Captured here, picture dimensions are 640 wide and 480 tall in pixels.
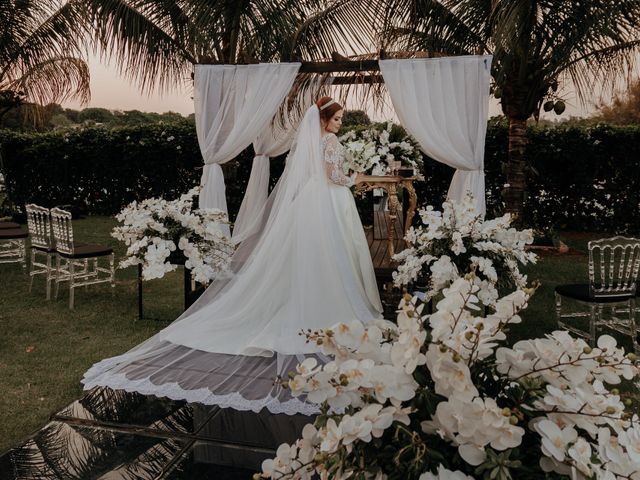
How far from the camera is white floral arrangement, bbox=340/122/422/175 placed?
7.52 metres

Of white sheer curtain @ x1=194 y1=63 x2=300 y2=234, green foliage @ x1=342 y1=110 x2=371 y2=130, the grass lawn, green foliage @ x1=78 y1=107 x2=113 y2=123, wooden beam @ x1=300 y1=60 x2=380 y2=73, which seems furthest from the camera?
green foliage @ x1=78 y1=107 x2=113 y2=123

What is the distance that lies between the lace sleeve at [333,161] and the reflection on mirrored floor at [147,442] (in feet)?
9.21

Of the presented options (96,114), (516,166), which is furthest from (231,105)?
(96,114)

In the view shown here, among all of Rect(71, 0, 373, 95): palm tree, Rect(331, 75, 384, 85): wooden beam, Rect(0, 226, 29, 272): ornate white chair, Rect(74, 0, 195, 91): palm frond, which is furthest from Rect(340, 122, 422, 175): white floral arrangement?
Rect(0, 226, 29, 272): ornate white chair

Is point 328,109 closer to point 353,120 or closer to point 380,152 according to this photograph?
point 380,152

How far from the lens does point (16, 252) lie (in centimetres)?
949

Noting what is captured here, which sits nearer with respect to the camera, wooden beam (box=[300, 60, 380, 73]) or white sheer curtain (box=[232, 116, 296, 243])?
wooden beam (box=[300, 60, 380, 73])

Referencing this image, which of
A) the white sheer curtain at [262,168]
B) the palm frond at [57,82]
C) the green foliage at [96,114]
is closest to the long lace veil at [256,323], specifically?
the white sheer curtain at [262,168]

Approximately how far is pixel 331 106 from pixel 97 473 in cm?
406

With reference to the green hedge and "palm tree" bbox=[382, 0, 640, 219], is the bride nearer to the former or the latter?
"palm tree" bbox=[382, 0, 640, 219]

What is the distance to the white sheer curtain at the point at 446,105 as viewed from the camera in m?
5.81

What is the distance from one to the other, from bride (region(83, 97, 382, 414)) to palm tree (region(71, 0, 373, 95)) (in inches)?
82.3

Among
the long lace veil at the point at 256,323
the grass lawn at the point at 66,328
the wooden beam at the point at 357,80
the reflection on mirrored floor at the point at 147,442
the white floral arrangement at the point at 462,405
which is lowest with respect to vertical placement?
the grass lawn at the point at 66,328

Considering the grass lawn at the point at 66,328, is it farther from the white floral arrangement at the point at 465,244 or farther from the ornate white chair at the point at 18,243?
the white floral arrangement at the point at 465,244
